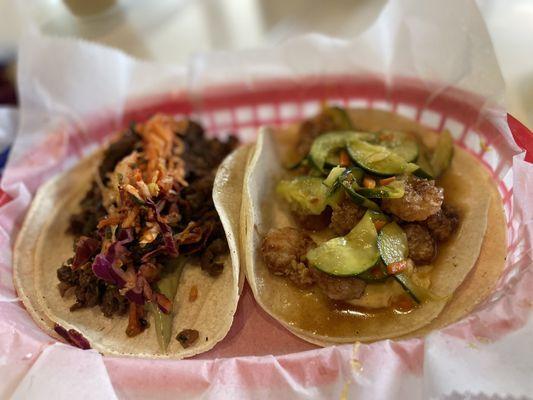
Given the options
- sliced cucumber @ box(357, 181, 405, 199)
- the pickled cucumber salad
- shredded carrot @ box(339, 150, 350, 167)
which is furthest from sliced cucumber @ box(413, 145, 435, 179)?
shredded carrot @ box(339, 150, 350, 167)

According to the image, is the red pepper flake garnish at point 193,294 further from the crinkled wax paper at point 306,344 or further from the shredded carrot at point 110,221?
the shredded carrot at point 110,221

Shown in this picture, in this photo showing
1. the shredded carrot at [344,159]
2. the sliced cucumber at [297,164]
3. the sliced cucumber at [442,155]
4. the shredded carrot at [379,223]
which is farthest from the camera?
the sliced cucumber at [297,164]

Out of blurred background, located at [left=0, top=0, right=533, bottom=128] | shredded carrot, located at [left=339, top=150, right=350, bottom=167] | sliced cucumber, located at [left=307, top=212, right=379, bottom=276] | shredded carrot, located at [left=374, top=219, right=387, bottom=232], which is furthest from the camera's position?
blurred background, located at [left=0, top=0, right=533, bottom=128]

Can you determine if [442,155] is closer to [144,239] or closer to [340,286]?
[340,286]

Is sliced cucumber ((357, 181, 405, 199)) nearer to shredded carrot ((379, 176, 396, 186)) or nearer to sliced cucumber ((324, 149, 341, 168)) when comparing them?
shredded carrot ((379, 176, 396, 186))

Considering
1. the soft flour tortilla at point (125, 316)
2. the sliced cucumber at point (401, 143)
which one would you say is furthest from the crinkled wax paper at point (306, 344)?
the sliced cucumber at point (401, 143)

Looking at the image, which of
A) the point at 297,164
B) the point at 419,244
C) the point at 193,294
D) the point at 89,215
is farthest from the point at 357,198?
the point at 89,215

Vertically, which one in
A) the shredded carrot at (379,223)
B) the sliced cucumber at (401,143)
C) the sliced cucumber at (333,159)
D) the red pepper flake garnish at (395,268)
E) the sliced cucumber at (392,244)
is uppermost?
the sliced cucumber at (401,143)
